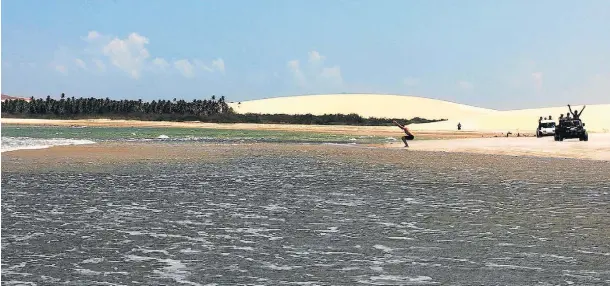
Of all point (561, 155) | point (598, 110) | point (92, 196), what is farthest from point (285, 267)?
point (598, 110)

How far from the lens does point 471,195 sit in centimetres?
1880

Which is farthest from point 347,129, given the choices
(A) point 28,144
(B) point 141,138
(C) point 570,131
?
(A) point 28,144

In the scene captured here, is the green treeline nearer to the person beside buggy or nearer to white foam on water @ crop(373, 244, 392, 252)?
the person beside buggy

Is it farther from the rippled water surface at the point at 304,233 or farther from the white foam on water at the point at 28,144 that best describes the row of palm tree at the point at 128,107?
the rippled water surface at the point at 304,233

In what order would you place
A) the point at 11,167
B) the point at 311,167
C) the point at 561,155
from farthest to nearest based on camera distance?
1. the point at 561,155
2. the point at 311,167
3. the point at 11,167

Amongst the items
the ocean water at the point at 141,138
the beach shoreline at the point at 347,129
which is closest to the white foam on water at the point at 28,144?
the ocean water at the point at 141,138

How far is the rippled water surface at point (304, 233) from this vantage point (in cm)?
955

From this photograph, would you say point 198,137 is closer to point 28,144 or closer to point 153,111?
point 28,144

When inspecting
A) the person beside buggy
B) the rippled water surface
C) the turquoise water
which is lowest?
the turquoise water

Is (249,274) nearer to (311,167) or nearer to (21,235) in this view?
(21,235)

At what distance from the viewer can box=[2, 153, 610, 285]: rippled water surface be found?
31.3 ft

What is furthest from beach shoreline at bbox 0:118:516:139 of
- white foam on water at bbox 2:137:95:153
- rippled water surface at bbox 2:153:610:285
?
rippled water surface at bbox 2:153:610:285

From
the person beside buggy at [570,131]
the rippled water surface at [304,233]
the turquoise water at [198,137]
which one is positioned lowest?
the turquoise water at [198,137]

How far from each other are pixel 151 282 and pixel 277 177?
1509 centimetres
